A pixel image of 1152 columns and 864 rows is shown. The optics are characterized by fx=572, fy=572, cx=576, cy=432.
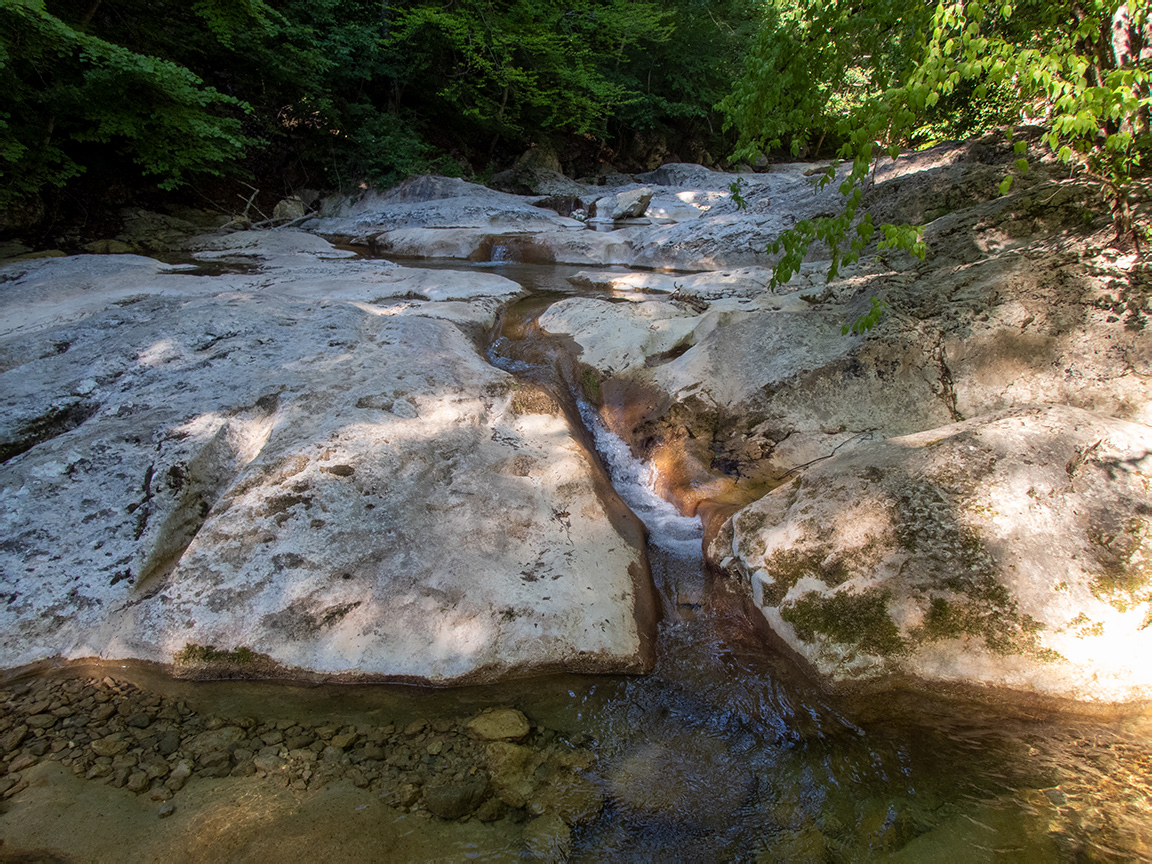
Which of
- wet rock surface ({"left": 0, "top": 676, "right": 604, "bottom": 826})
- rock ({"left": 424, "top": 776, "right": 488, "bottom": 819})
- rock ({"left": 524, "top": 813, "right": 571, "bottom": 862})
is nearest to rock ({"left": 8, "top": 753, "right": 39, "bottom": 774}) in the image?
wet rock surface ({"left": 0, "top": 676, "right": 604, "bottom": 826})

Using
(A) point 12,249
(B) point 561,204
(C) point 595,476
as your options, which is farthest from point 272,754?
(B) point 561,204

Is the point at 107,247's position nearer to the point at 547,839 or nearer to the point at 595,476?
the point at 595,476

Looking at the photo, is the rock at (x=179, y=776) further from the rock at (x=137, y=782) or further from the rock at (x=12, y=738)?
the rock at (x=12, y=738)

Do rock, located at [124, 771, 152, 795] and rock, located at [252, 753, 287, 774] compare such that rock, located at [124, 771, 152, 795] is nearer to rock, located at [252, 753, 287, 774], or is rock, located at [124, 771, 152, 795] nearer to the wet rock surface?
the wet rock surface

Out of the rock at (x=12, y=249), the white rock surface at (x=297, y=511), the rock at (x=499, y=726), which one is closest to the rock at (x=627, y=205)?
the white rock surface at (x=297, y=511)

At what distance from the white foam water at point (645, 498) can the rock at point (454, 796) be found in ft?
6.15

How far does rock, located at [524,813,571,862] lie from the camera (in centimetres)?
188

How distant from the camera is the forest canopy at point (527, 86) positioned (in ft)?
8.02

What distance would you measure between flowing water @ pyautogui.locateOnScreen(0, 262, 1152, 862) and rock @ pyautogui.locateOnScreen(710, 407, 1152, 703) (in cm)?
17

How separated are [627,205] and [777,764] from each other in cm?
1319

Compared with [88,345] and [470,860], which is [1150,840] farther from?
[88,345]

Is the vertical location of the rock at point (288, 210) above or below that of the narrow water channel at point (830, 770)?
above

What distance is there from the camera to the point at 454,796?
202cm

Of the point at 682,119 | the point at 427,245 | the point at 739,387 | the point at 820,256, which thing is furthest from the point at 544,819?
the point at 682,119
